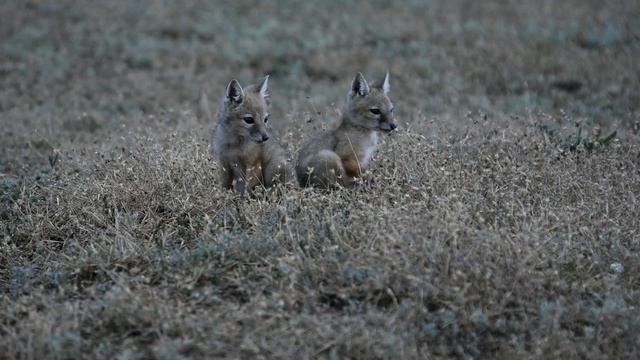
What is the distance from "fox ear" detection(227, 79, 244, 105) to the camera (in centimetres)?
867

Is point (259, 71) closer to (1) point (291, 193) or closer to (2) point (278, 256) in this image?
(1) point (291, 193)

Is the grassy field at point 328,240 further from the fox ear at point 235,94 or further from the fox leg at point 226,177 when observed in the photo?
the fox ear at point 235,94

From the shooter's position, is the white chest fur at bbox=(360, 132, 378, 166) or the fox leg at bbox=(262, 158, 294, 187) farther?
the white chest fur at bbox=(360, 132, 378, 166)

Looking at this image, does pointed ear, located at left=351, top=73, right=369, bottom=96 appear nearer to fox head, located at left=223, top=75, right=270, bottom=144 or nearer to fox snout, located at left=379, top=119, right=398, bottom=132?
fox snout, located at left=379, top=119, right=398, bottom=132

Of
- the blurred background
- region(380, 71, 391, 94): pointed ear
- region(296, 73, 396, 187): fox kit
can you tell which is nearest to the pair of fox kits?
region(296, 73, 396, 187): fox kit

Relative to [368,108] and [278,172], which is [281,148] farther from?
[368,108]

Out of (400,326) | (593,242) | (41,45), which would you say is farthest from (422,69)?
(400,326)

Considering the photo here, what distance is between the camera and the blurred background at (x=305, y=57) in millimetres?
13539

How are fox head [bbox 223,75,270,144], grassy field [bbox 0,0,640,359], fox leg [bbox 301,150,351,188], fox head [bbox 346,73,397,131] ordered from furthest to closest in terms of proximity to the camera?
fox head [bbox 346,73,397,131] < fox head [bbox 223,75,270,144] < fox leg [bbox 301,150,351,188] < grassy field [bbox 0,0,640,359]

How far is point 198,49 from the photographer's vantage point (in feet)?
55.9

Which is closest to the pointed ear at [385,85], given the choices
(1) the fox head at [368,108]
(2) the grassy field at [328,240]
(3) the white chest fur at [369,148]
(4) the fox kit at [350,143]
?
(4) the fox kit at [350,143]

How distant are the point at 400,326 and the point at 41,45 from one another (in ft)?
43.8

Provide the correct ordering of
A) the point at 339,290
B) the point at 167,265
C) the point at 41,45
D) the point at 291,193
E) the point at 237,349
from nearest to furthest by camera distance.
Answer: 1. the point at 237,349
2. the point at 339,290
3. the point at 167,265
4. the point at 291,193
5. the point at 41,45

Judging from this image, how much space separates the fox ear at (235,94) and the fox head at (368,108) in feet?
3.88
